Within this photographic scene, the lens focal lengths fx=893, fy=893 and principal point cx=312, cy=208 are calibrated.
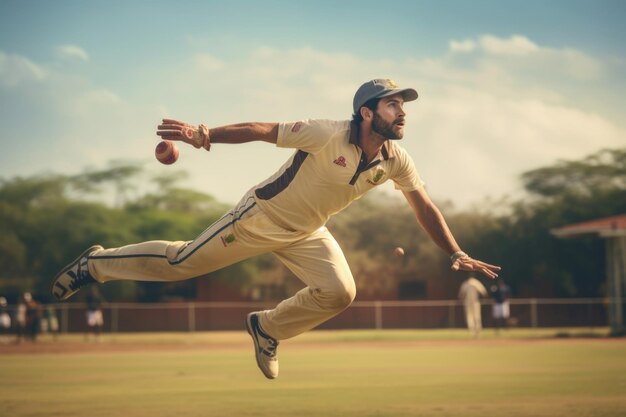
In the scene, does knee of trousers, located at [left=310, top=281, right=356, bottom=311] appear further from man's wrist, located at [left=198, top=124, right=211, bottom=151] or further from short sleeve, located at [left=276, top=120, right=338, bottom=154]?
man's wrist, located at [left=198, top=124, right=211, bottom=151]

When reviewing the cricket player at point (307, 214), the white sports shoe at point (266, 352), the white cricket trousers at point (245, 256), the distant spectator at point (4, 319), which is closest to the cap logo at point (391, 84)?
the cricket player at point (307, 214)

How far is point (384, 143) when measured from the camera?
8.45 m

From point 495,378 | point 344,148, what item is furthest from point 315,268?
point 495,378

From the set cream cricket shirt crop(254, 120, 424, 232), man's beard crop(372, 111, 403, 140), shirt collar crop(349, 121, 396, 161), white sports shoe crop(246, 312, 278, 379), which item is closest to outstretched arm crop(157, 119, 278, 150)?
cream cricket shirt crop(254, 120, 424, 232)

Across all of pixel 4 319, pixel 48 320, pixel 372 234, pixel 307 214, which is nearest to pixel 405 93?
pixel 307 214

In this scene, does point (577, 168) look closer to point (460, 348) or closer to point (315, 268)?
point (460, 348)

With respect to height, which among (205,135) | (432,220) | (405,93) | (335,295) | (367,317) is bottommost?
(367,317)

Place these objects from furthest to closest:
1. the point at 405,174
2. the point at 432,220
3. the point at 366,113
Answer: the point at 432,220
the point at 405,174
the point at 366,113

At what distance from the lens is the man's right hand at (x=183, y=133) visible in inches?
291

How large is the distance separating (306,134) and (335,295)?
1.67m

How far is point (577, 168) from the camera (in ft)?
162

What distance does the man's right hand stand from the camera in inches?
291

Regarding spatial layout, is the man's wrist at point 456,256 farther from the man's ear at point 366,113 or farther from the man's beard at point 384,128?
the man's ear at point 366,113

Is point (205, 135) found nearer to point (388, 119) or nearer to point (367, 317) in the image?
point (388, 119)
